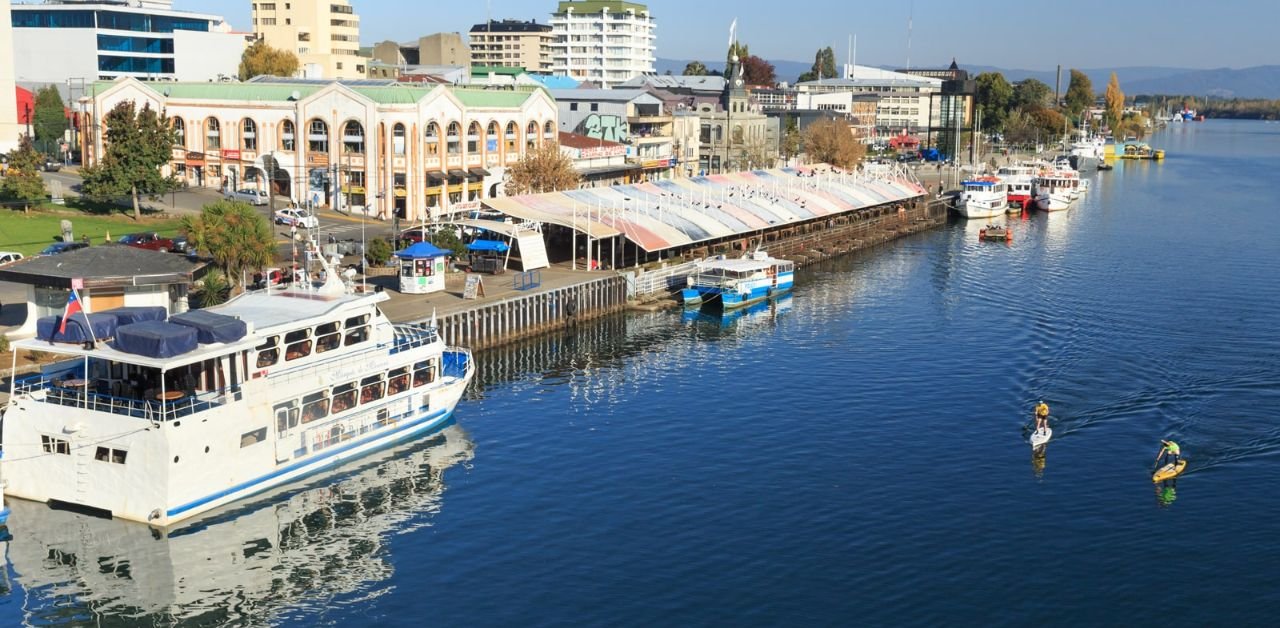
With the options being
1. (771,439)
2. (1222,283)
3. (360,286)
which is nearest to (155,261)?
(360,286)

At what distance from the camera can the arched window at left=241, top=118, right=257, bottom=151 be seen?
11900 centimetres

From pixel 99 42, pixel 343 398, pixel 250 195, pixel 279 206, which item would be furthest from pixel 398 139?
pixel 99 42

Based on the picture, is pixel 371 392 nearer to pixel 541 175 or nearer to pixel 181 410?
pixel 181 410

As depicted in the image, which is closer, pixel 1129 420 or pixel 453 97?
pixel 1129 420

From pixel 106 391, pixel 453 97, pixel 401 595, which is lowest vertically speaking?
pixel 401 595

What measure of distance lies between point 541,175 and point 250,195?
90.3 ft

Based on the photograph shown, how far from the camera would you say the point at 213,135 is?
121812 mm

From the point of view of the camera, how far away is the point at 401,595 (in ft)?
Answer: 136

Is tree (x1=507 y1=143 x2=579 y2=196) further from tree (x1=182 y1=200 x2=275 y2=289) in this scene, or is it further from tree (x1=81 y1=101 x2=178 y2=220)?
tree (x1=182 y1=200 x2=275 y2=289)

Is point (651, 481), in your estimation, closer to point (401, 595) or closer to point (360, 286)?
point (401, 595)

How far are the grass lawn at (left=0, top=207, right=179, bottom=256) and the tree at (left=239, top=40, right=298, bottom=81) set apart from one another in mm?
81150

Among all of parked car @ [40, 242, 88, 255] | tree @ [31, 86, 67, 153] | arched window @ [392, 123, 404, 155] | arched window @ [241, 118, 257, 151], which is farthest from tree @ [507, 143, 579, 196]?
tree @ [31, 86, 67, 153]

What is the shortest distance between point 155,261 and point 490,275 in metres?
26.7

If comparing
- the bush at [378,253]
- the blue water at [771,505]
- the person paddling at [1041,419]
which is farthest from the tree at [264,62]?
the person paddling at [1041,419]
